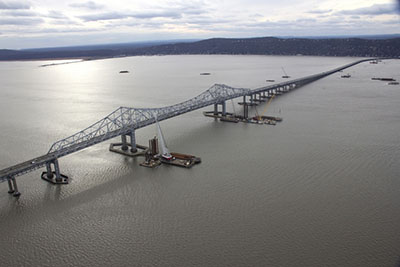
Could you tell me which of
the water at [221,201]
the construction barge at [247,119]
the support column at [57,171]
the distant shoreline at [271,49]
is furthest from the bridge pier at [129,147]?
the distant shoreline at [271,49]

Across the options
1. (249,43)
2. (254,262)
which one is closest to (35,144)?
(254,262)

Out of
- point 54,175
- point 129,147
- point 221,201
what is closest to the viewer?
point 221,201

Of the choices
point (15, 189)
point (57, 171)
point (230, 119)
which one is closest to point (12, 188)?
point (15, 189)

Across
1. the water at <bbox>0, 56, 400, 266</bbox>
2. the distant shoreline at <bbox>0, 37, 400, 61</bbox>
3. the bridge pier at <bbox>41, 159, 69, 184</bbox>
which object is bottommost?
the water at <bbox>0, 56, 400, 266</bbox>

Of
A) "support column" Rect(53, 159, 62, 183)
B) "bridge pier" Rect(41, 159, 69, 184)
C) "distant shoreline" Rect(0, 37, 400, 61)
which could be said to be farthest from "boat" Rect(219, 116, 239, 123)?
"distant shoreline" Rect(0, 37, 400, 61)

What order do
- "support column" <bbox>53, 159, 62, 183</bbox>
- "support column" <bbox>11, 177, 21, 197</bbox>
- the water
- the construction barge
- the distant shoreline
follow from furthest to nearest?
the distant shoreline
the construction barge
"support column" <bbox>53, 159, 62, 183</bbox>
"support column" <bbox>11, 177, 21, 197</bbox>
the water

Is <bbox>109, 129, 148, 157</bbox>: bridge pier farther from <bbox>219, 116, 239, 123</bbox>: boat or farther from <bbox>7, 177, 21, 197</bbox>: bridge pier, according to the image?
<bbox>219, 116, 239, 123</bbox>: boat

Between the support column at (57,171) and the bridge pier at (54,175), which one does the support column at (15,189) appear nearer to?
the bridge pier at (54,175)

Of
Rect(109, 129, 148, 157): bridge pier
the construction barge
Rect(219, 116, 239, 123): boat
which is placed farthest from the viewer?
Rect(219, 116, 239, 123): boat

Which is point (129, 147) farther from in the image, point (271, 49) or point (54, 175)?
point (271, 49)
